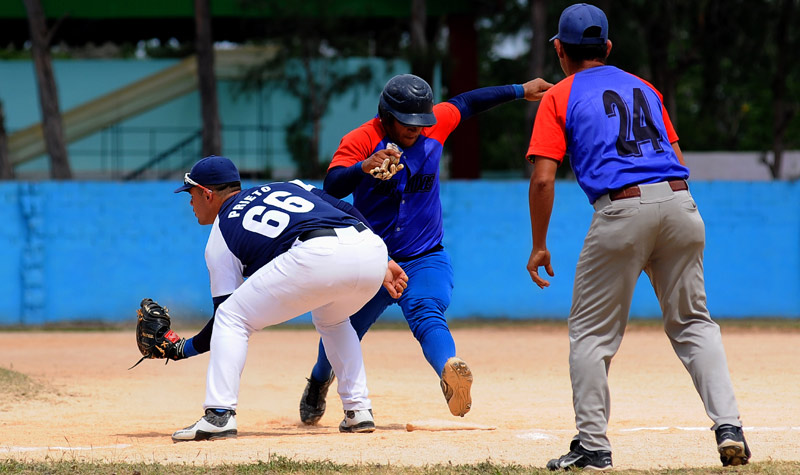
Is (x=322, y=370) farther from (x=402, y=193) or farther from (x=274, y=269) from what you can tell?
(x=274, y=269)

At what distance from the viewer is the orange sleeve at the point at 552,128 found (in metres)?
4.53

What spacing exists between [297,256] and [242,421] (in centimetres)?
212

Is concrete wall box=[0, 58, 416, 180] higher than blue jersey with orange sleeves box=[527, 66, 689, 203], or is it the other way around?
blue jersey with orange sleeves box=[527, 66, 689, 203]

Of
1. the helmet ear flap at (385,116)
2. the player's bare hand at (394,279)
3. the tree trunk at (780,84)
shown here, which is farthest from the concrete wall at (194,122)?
the player's bare hand at (394,279)

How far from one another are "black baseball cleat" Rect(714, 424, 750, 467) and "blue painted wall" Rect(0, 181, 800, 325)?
11.1 meters

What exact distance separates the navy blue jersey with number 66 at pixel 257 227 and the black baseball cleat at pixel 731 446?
2161mm

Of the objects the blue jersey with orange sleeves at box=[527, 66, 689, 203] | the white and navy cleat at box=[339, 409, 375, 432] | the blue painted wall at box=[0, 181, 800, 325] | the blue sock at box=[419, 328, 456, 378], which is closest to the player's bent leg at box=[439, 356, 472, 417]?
the blue sock at box=[419, 328, 456, 378]

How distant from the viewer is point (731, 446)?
171 inches

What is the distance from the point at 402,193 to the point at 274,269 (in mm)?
1094

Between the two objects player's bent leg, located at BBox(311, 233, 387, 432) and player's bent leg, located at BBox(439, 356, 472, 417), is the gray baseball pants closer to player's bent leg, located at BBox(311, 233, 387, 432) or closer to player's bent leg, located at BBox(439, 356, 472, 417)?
player's bent leg, located at BBox(439, 356, 472, 417)

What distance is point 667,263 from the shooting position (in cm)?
454

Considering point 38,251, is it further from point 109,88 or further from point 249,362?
point 109,88

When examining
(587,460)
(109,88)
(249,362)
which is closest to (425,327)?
(587,460)

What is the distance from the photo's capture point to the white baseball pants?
511cm
